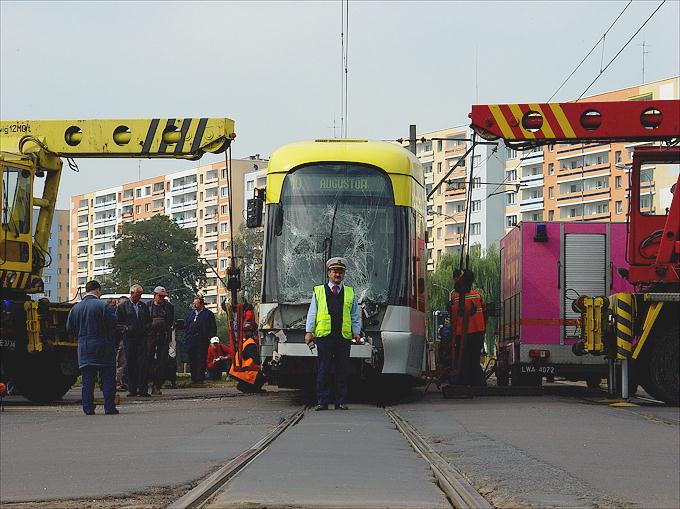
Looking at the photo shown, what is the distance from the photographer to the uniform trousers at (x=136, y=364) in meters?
22.6

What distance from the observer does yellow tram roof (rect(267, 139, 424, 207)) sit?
19.8 m

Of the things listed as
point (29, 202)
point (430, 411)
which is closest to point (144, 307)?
point (29, 202)

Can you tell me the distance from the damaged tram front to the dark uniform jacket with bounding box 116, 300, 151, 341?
3609mm

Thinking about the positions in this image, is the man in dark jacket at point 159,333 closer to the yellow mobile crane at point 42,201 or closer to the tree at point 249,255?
the yellow mobile crane at point 42,201

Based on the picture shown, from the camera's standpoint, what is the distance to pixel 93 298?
1820cm

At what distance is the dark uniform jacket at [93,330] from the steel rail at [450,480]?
578 cm

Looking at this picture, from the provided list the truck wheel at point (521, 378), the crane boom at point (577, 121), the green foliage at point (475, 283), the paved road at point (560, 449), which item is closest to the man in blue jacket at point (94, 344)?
the paved road at point (560, 449)

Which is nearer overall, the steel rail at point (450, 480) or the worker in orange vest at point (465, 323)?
the steel rail at point (450, 480)

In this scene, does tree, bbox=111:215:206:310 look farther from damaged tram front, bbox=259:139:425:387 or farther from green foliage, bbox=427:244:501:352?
damaged tram front, bbox=259:139:425:387

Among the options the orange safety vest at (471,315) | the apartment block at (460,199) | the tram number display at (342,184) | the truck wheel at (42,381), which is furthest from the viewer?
the apartment block at (460,199)

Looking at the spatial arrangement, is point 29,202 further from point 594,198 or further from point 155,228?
point 594,198

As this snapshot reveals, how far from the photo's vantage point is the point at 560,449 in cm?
1213

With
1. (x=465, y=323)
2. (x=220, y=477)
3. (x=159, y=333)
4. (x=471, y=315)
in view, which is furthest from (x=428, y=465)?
(x=159, y=333)

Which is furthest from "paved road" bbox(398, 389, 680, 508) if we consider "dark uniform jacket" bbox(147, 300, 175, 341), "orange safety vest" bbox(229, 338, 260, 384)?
"dark uniform jacket" bbox(147, 300, 175, 341)
